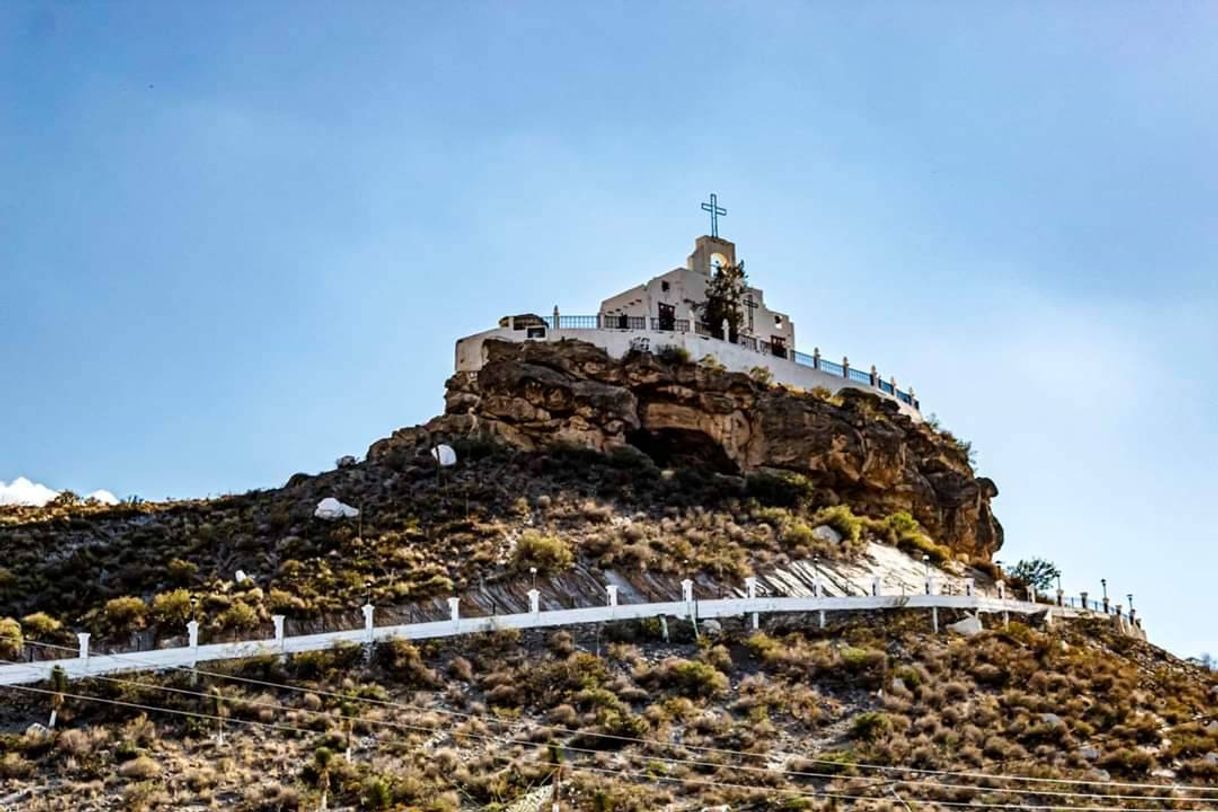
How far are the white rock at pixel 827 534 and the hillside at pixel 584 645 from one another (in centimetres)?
16

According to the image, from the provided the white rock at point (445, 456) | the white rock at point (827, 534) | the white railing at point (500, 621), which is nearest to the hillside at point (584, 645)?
the white rock at point (827, 534)

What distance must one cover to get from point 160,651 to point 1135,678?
68.2ft

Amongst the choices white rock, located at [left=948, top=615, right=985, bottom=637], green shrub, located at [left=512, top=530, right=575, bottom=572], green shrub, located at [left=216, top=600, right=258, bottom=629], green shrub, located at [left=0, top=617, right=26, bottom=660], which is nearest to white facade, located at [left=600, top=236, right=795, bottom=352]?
green shrub, located at [left=512, top=530, right=575, bottom=572]

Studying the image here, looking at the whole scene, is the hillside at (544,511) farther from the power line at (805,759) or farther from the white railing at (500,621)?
the power line at (805,759)

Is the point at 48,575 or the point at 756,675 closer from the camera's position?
the point at 756,675

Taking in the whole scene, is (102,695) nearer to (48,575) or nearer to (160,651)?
(160,651)

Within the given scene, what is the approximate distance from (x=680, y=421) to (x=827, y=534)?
278 inches

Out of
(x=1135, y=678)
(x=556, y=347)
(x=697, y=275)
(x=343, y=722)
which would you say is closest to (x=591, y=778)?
(x=343, y=722)

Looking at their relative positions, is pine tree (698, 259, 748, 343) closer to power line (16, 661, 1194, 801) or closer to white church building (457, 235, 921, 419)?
white church building (457, 235, 921, 419)

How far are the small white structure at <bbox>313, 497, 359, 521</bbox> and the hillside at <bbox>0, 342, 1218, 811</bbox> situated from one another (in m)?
0.33

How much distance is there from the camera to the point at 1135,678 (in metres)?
32.2

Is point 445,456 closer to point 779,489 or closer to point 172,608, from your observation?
point 779,489

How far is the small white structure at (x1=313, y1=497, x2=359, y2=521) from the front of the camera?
37.7 metres

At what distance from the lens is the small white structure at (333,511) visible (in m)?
37.7
